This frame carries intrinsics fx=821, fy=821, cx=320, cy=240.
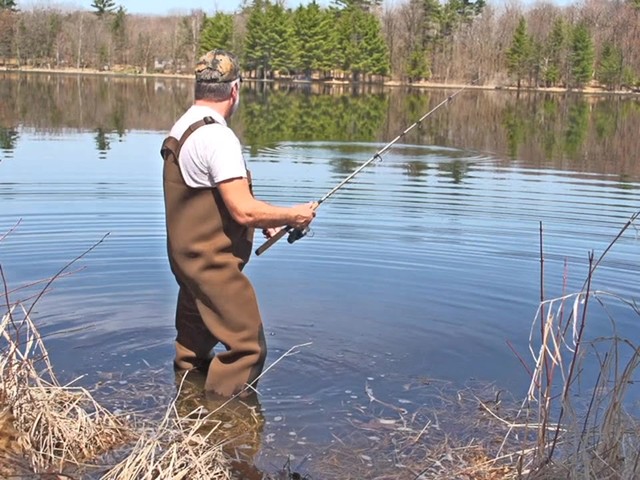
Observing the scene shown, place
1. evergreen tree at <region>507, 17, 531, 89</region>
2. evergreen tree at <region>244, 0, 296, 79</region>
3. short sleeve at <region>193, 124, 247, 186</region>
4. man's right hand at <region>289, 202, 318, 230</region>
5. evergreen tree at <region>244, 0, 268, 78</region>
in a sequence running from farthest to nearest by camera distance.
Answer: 1. evergreen tree at <region>244, 0, 268, 78</region>
2. evergreen tree at <region>244, 0, 296, 79</region>
3. evergreen tree at <region>507, 17, 531, 89</region>
4. man's right hand at <region>289, 202, 318, 230</region>
5. short sleeve at <region>193, 124, 247, 186</region>

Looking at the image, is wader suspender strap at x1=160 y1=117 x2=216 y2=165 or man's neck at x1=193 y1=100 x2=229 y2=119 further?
man's neck at x1=193 y1=100 x2=229 y2=119

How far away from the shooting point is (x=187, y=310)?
17.0 feet

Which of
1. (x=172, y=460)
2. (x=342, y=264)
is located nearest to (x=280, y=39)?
(x=342, y=264)

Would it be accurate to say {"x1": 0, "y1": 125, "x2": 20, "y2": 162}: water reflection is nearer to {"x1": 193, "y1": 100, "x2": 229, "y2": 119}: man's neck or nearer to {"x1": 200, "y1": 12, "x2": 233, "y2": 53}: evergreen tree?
{"x1": 193, "y1": 100, "x2": 229, "y2": 119}: man's neck

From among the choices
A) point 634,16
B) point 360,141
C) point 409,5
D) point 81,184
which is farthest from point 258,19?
point 81,184

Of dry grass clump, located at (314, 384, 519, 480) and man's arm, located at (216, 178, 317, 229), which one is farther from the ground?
man's arm, located at (216, 178, 317, 229)

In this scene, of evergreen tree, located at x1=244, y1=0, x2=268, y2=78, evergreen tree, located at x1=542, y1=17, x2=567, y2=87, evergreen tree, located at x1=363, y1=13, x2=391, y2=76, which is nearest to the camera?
evergreen tree, located at x1=542, y1=17, x2=567, y2=87

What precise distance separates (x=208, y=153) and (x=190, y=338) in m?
1.40

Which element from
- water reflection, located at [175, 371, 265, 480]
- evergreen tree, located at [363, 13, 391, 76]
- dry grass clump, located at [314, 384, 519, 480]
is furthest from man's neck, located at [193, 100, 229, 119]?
evergreen tree, located at [363, 13, 391, 76]

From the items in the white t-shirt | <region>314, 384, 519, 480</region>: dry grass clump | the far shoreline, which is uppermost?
the far shoreline

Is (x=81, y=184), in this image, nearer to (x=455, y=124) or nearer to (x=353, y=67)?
(x=455, y=124)

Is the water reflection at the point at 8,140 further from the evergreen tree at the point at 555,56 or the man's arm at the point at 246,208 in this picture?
the evergreen tree at the point at 555,56

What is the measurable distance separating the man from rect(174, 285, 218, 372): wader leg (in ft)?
0.56

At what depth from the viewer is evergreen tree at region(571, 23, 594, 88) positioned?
3092 inches
